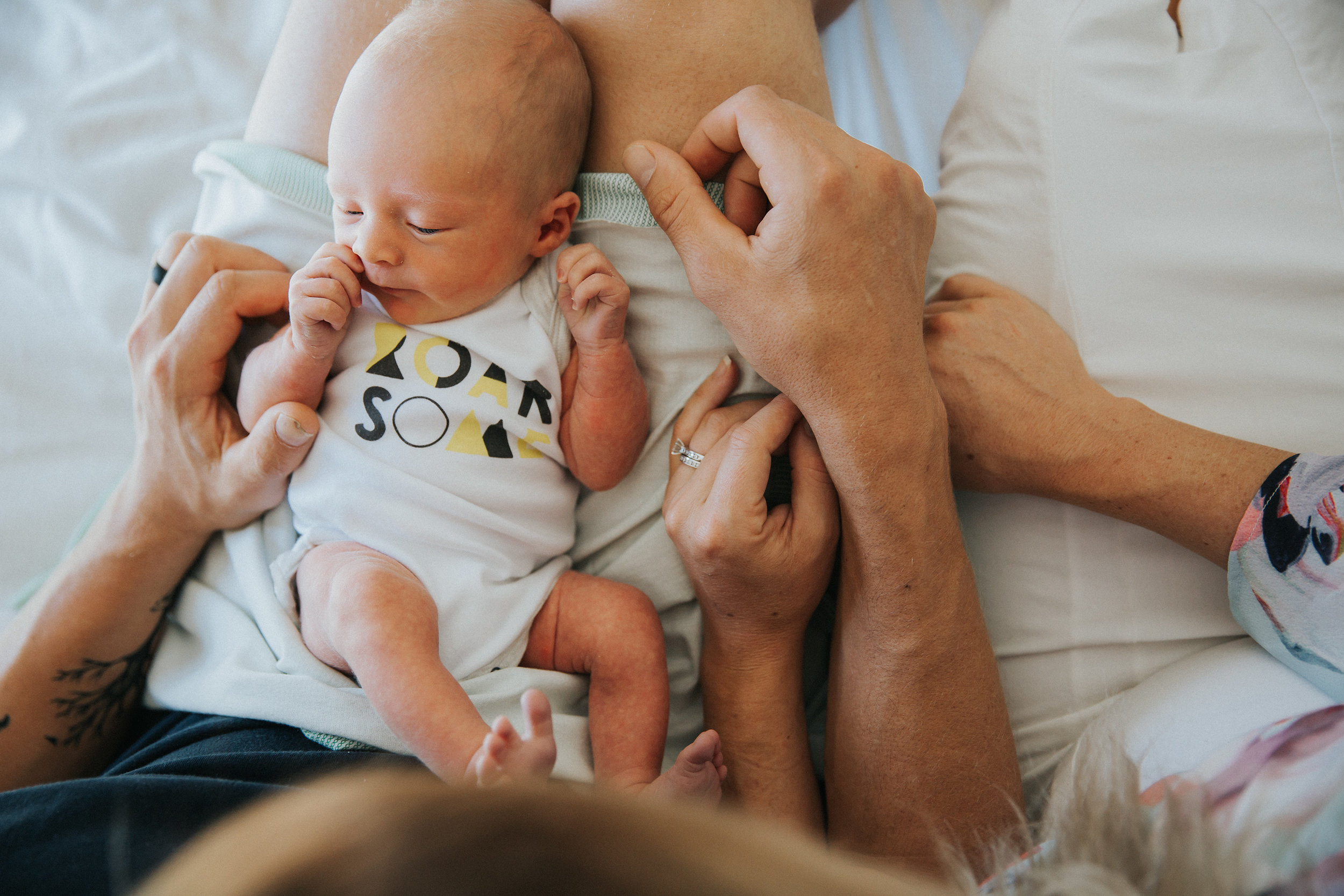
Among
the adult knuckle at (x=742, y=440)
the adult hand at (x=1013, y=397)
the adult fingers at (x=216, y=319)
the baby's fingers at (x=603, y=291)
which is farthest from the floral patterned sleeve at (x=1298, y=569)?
the adult fingers at (x=216, y=319)

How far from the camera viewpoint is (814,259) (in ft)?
2.83

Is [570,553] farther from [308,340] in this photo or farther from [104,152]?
[104,152]

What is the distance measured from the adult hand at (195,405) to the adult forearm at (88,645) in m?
0.04

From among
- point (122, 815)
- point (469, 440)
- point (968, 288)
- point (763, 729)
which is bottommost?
point (763, 729)

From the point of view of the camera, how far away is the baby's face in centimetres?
95

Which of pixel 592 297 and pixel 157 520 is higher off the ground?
pixel 592 297

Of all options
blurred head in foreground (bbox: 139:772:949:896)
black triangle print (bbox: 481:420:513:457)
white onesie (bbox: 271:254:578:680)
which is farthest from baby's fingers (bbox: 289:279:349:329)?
blurred head in foreground (bbox: 139:772:949:896)

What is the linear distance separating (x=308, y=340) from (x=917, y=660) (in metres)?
0.82

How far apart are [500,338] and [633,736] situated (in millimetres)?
541

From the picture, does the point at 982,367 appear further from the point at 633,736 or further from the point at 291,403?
the point at 291,403

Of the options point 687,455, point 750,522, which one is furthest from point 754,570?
point 687,455

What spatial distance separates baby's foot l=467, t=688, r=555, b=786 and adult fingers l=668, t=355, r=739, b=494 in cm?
39

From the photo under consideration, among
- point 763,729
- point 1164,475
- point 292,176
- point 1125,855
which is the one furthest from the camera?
point 292,176

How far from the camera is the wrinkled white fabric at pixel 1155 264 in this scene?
1.01m
